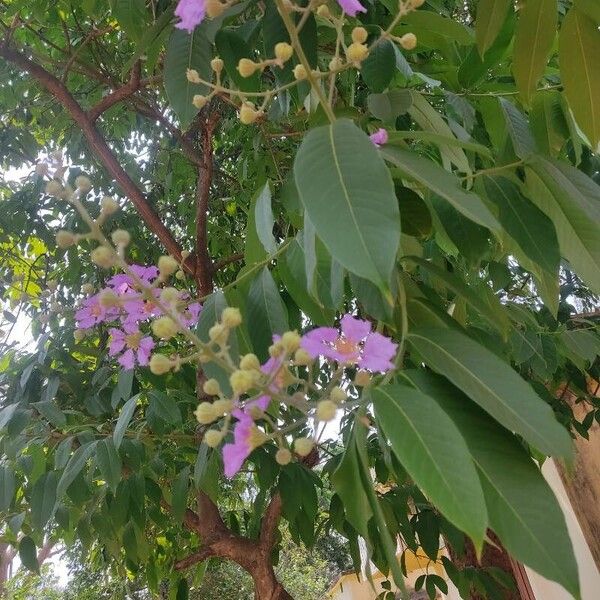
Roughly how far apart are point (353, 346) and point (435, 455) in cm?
22

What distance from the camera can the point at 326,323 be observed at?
2.50 ft

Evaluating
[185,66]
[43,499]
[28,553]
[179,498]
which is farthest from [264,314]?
[28,553]

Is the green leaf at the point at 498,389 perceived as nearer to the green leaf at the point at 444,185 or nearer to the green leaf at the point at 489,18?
the green leaf at the point at 444,185

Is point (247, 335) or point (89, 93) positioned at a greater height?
point (89, 93)

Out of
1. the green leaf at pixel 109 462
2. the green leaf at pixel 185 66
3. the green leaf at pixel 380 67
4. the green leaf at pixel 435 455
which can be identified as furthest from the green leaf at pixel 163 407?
the green leaf at pixel 435 455

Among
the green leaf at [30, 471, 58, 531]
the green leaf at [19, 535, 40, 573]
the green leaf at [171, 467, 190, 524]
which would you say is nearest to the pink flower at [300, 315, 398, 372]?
the green leaf at [30, 471, 58, 531]

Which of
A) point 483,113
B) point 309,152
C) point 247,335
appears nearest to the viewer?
point 309,152

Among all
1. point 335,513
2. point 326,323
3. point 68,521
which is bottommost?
point 335,513

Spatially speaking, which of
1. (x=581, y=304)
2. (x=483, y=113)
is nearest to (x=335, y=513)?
(x=483, y=113)

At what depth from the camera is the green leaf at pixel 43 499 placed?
139 centimetres

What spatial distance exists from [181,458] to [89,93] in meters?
1.33

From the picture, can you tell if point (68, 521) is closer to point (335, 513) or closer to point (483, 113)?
point (335, 513)

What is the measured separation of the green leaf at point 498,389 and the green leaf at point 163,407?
105 centimetres

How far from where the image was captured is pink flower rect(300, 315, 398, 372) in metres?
0.57
